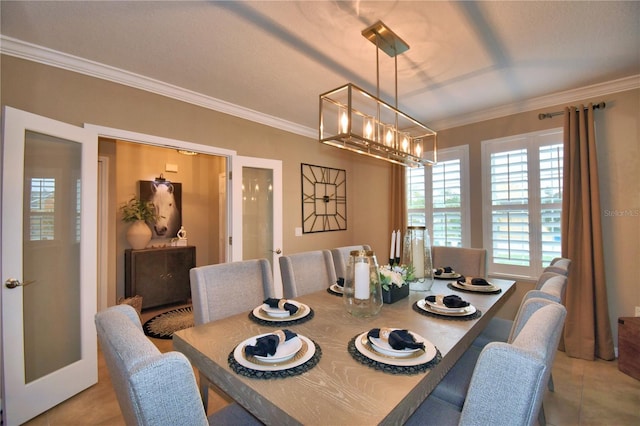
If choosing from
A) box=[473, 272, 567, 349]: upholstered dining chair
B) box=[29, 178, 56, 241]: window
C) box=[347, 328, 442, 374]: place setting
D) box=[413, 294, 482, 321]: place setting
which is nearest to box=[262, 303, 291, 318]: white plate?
box=[347, 328, 442, 374]: place setting

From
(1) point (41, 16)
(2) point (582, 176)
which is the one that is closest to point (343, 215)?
(2) point (582, 176)

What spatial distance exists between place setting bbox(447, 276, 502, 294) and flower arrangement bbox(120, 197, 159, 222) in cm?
386

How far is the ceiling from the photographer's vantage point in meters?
1.69

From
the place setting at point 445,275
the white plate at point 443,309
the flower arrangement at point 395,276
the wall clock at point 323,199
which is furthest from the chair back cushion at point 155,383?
the wall clock at point 323,199

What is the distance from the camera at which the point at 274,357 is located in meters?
1.01

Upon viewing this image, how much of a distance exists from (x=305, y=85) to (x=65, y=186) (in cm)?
208

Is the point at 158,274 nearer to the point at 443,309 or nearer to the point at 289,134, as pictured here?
the point at 289,134

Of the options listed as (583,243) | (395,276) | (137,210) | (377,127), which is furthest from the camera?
(137,210)

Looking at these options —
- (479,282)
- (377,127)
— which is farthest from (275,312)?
(479,282)

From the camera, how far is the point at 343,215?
4602 millimetres

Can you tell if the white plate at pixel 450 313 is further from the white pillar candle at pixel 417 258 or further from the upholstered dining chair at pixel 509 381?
the upholstered dining chair at pixel 509 381

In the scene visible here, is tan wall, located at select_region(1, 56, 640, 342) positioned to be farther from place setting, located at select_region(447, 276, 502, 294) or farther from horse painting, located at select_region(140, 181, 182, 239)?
horse painting, located at select_region(140, 181, 182, 239)

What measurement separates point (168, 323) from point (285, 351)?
3060 mm

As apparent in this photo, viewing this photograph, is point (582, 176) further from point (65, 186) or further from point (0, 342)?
point (0, 342)
